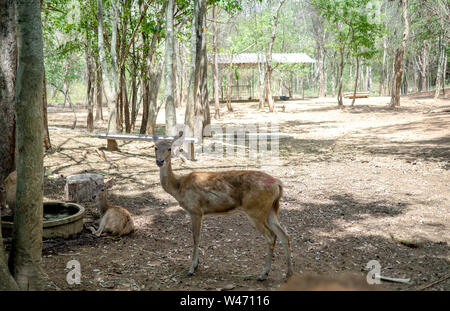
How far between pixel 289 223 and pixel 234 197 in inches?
89.6

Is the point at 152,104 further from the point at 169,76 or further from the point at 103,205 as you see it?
the point at 103,205

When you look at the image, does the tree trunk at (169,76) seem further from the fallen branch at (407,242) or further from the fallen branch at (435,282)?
the fallen branch at (435,282)

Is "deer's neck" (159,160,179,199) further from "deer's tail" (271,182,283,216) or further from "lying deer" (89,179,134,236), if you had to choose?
"deer's tail" (271,182,283,216)

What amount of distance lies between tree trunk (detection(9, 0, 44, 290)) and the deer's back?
6.44ft

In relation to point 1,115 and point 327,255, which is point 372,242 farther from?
point 1,115

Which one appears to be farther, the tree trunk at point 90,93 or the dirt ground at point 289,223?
the tree trunk at point 90,93

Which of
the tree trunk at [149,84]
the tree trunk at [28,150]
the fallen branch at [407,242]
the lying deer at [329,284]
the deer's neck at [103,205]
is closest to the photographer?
the lying deer at [329,284]

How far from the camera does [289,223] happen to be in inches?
269

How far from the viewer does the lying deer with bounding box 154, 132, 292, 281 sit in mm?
4754

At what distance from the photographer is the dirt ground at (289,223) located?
4715 millimetres

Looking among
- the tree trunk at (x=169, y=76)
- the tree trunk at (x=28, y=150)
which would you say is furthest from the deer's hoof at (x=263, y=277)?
the tree trunk at (x=169, y=76)

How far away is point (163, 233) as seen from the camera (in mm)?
6273

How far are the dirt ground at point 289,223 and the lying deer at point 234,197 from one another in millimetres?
487

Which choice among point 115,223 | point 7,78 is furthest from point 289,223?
point 7,78
